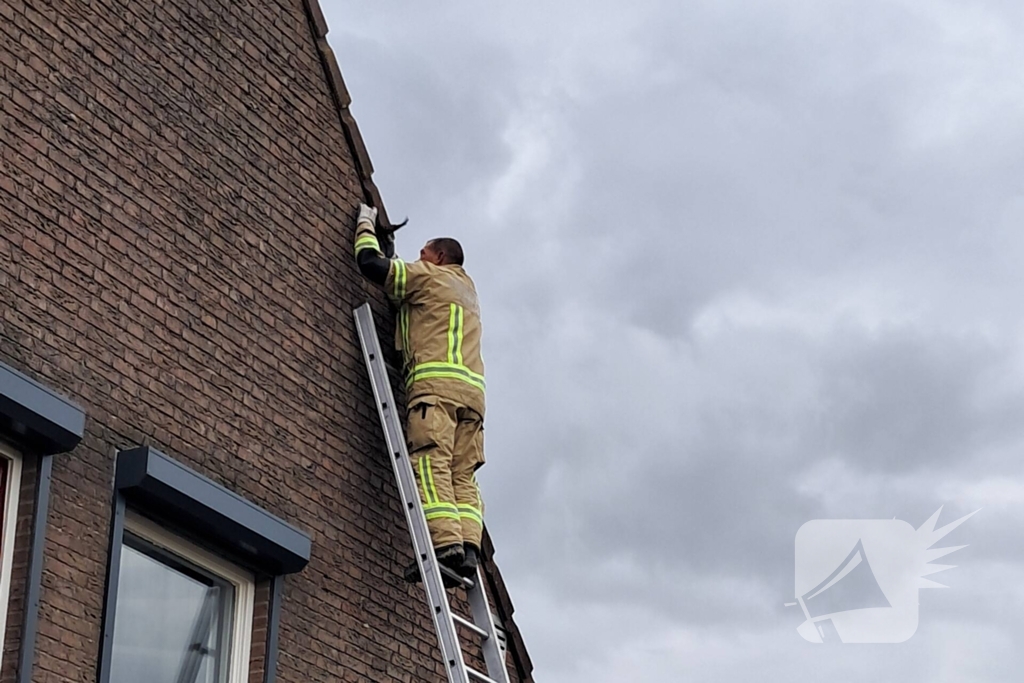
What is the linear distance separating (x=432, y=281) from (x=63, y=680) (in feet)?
10.5

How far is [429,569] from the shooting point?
844 centimetres

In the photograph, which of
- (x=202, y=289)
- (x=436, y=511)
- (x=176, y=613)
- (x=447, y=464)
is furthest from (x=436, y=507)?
(x=202, y=289)

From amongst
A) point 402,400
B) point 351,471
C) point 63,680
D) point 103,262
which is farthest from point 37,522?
point 402,400

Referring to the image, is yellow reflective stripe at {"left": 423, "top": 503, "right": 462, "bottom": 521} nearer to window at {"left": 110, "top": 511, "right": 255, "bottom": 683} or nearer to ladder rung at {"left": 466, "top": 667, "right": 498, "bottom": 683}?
ladder rung at {"left": 466, "top": 667, "right": 498, "bottom": 683}

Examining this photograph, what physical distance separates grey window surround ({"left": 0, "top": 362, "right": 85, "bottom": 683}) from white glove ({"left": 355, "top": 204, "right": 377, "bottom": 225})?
8.40 feet

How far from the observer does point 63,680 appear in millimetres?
6688

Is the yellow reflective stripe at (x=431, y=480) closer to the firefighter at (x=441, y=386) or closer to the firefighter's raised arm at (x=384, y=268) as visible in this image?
the firefighter at (x=441, y=386)

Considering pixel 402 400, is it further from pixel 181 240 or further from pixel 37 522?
pixel 37 522

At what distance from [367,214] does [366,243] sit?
0.29 m

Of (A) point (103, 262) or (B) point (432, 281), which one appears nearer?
(A) point (103, 262)

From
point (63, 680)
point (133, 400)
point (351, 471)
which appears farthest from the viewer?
point (351, 471)

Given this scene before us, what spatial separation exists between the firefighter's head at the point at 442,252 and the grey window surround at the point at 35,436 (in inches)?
112

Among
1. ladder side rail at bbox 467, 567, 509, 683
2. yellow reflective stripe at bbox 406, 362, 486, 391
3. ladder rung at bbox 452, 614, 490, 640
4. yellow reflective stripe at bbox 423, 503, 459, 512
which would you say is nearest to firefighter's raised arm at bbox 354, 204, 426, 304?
yellow reflective stripe at bbox 406, 362, 486, 391

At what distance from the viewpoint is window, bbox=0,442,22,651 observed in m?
6.64
